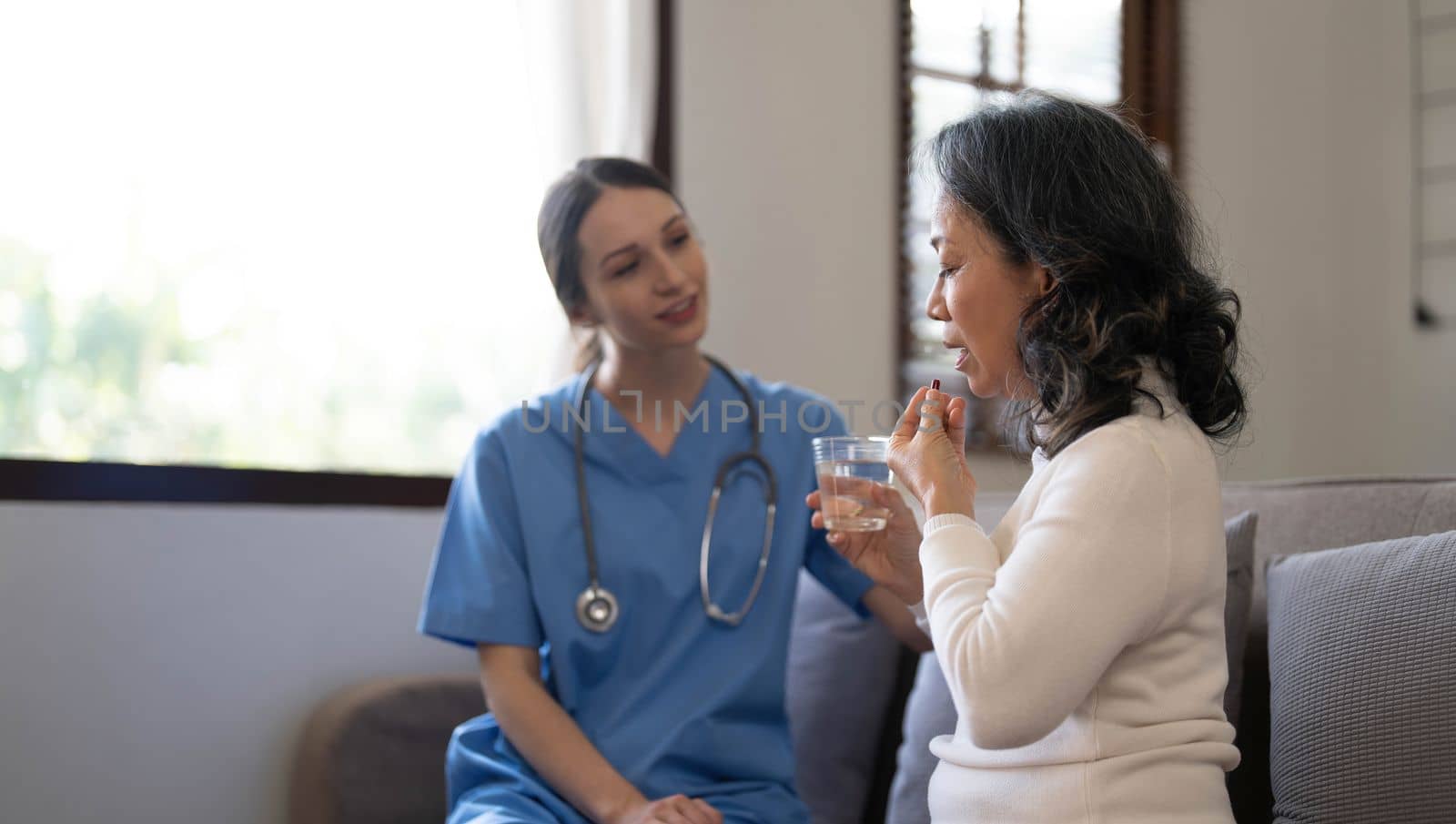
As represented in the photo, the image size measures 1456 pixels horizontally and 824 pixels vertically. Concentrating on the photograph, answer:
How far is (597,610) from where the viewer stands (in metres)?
Result: 1.66

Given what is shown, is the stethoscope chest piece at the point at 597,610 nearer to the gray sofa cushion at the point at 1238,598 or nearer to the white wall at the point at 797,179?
the gray sofa cushion at the point at 1238,598

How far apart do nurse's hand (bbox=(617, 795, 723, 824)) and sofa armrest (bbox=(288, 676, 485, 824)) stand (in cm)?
61

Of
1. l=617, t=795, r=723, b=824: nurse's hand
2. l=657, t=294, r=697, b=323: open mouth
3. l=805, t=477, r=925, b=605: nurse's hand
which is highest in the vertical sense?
l=657, t=294, r=697, b=323: open mouth

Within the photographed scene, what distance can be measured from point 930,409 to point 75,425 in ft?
4.77

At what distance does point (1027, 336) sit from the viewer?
3.70 ft

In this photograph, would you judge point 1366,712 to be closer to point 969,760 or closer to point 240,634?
point 969,760

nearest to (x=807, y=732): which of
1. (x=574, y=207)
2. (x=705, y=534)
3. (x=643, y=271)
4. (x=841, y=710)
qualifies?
(x=841, y=710)

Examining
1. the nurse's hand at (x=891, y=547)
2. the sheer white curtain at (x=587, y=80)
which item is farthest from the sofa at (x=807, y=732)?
the sheer white curtain at (x=587, y=80)

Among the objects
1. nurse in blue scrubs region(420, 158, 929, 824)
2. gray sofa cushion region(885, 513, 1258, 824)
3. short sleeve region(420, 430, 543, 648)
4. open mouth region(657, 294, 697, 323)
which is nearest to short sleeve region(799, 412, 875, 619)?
nurse in blue scrubs region(420, 158, 929, 824)

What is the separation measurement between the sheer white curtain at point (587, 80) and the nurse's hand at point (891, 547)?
1147mm

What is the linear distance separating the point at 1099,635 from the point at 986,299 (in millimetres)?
315

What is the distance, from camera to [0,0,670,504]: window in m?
2.05

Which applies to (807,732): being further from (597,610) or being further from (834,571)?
(597,610)

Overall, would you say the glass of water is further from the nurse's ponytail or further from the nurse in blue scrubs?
the nurse's ponytail
